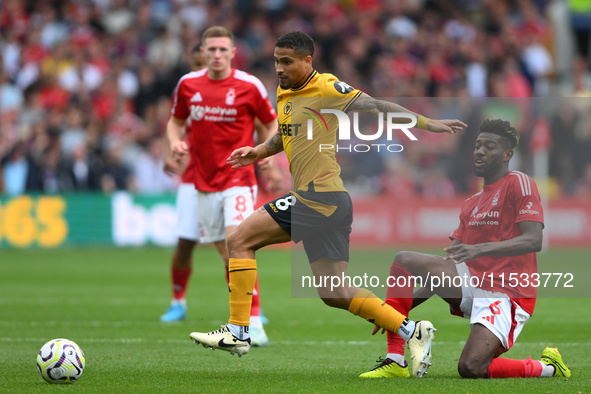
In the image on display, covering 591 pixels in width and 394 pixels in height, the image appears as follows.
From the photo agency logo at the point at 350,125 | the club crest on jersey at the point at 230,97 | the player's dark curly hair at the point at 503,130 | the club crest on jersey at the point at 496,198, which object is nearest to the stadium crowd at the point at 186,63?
the club crest on jersey at the point at 230,97

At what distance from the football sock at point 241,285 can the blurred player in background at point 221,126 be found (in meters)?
2.05

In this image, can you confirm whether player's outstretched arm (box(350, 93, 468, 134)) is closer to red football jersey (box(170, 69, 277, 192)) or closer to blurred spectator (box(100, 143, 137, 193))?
red football jersey (box(170, 69, 277, 192))

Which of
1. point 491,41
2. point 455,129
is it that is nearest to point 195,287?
point 455,129

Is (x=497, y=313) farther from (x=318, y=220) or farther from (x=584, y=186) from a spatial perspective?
(x=584, y=186)

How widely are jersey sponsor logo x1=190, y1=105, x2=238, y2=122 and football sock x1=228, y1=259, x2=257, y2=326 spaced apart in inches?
99.4

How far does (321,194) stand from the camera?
6.48m

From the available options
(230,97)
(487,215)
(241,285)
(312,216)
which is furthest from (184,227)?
(487,215)

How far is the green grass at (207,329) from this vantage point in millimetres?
6133

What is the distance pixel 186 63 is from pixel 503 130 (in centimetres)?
1562

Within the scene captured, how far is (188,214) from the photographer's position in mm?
9805

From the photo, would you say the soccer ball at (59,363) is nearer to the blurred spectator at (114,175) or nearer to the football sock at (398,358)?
the football sock at (398,358)

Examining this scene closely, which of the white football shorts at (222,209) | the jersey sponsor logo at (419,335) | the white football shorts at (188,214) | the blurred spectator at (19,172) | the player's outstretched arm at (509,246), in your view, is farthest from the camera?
the blurred spectator at (19,172)

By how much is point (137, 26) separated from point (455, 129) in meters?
17.8

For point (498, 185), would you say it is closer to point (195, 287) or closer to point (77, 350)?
point (77, 350)
